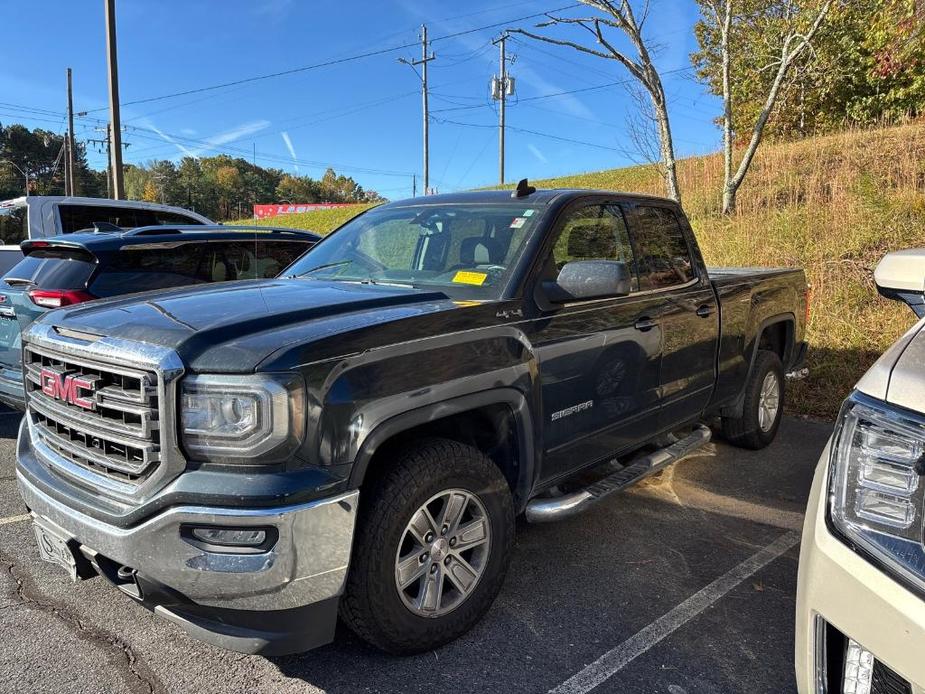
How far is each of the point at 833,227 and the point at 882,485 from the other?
31.9ft

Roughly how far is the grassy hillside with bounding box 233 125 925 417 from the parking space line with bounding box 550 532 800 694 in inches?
141

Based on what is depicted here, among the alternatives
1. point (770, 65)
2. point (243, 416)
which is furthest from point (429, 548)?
point (770, 65)

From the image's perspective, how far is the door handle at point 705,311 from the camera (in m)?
4.24

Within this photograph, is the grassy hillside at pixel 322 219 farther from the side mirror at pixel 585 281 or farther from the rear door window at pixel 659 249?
the side mirror at pixel 585 281

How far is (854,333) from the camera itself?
→ 7.97m

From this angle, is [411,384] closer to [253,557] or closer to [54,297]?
[253,557]

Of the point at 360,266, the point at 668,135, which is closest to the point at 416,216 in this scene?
the point at 360,266

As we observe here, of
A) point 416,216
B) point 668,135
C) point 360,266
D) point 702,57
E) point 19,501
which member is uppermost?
point 702,57

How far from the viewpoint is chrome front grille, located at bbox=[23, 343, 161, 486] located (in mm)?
2193

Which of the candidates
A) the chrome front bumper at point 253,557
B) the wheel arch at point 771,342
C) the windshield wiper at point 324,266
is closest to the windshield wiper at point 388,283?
the windshield wiper at point 324,266

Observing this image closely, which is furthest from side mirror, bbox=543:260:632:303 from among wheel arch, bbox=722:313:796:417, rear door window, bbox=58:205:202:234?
rear door window, bbox=58:205:202:234

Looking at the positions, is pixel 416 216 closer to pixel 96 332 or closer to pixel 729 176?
pixel 96 332

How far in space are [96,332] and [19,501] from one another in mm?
2492

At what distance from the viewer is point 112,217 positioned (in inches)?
330
